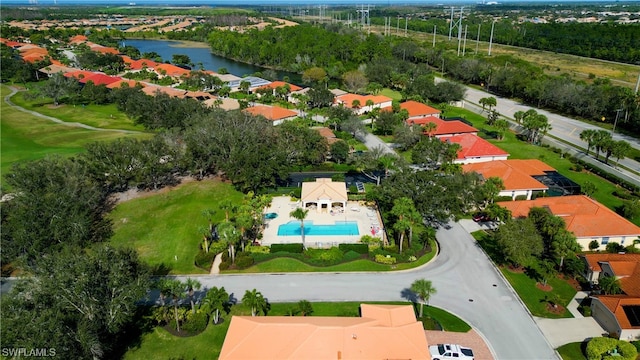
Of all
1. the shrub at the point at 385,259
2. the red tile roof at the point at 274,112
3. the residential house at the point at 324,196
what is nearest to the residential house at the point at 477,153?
the residential house at the point at 324,196

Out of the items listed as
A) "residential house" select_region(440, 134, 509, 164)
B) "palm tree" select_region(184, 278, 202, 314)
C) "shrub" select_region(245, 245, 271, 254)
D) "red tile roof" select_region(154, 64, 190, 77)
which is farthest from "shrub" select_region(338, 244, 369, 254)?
"red tile roof" select_region(154, 64, 190, 77)

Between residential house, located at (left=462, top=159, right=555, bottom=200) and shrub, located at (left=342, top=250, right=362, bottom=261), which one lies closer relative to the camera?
shrub, located at (left=342, top=250, right=362, bottom=261)

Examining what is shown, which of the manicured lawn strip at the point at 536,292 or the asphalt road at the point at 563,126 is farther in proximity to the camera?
the asphalt road at the point at 563,126

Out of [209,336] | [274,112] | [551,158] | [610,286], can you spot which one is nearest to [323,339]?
[209,336]

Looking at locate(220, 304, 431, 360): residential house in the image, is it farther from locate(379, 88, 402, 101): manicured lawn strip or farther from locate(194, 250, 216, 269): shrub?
locate(379, 88, 402, 101): manicured lawn strip

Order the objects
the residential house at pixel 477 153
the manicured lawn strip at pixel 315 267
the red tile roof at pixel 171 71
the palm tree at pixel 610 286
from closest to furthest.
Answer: the palm tree at pixel 610 286, the manicured lawn strip at pixel 315 267, the residential house at pixel 477 153, the red tile roof at pixel 171 71

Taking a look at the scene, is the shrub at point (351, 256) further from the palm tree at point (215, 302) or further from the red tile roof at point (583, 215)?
the red tile roof at point (583, 215)
